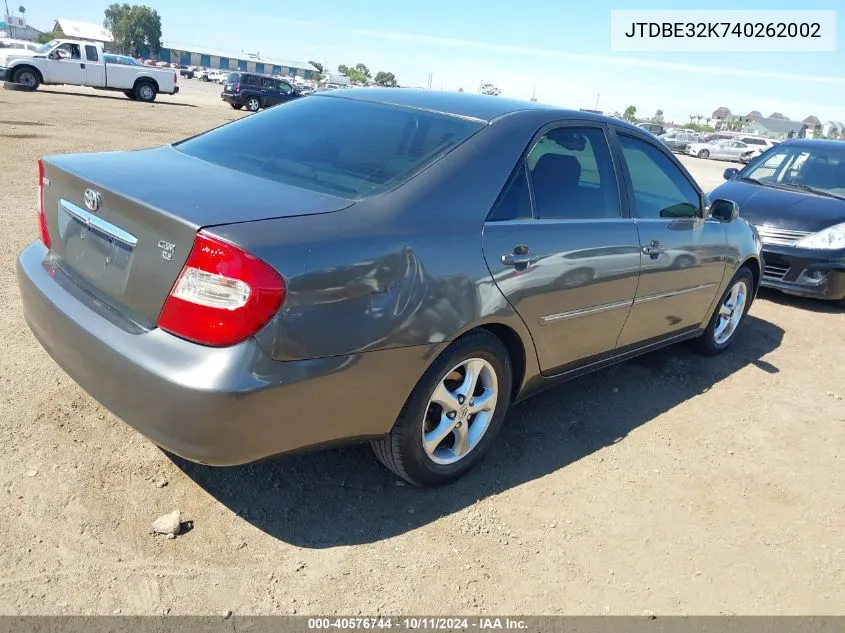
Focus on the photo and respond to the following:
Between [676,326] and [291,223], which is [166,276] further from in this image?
[676,326]

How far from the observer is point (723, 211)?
4352mm

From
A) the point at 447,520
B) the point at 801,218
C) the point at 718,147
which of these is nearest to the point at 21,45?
the point at 718,147

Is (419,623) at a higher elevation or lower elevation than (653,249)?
lower

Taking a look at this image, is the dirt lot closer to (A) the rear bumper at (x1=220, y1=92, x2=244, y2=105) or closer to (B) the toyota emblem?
(B) the toyota emblem

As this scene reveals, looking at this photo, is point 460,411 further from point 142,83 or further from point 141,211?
point 142,83

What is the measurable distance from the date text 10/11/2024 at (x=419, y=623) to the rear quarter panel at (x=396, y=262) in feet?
2.93

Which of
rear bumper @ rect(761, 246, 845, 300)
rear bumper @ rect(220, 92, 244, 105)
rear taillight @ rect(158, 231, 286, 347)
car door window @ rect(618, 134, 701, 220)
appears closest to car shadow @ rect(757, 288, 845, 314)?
rear bumper @ rect(761, 246, 845, 300)

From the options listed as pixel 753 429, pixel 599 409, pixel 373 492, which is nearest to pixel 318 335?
pixel 373 492

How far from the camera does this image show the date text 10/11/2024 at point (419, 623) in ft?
7.25

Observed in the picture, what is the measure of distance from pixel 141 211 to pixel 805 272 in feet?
20.7

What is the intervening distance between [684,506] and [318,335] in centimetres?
199

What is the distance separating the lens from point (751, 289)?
208 inches

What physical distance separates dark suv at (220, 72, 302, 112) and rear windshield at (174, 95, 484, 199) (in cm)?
2761

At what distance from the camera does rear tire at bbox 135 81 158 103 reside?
83.0 ft
